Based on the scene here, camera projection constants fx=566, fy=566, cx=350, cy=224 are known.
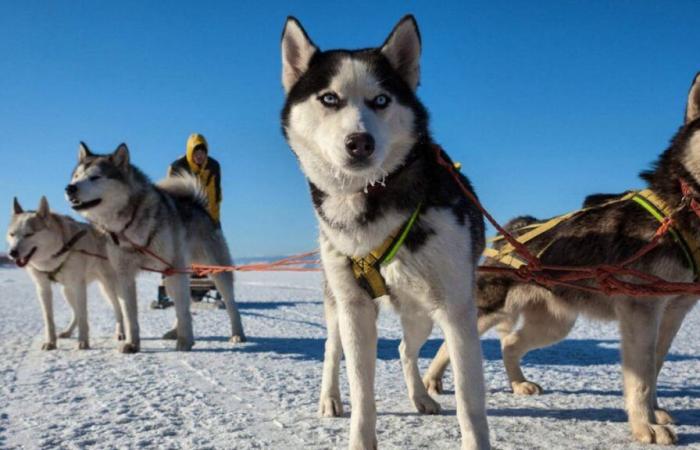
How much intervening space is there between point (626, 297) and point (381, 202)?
130 cm

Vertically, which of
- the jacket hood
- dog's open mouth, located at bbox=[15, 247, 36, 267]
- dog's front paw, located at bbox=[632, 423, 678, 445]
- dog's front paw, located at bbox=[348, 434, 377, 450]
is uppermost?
the jacket hood

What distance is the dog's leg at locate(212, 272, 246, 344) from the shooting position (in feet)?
19.2

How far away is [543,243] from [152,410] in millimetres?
2337

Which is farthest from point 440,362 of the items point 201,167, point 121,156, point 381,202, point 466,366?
point 201,167

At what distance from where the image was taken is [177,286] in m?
5.54

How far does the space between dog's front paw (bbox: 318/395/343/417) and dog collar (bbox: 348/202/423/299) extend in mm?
923

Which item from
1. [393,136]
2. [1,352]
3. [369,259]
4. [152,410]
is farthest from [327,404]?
[1,352]

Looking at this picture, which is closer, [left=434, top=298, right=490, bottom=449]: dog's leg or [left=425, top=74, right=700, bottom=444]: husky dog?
[left=434, top=298, right=490, bottom=449]: dog's leg

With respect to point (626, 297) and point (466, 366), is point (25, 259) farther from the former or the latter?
point (626, 297)

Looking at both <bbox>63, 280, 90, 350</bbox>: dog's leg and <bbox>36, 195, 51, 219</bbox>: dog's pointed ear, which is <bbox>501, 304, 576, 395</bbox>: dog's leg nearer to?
<bbox>63, 280, 90, 350</bbox>: dog's leg

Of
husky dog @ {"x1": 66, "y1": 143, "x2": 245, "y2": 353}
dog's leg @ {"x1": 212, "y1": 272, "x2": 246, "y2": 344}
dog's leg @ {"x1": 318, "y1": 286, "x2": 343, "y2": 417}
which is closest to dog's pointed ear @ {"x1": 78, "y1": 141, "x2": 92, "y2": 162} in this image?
husky dog @ {"x1": 66, "y1": 143, "x2": 245, "y2": 353}

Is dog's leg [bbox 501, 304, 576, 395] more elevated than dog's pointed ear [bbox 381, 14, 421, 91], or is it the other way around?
dog's pointed ear [bbox 381, 14, 421, 91]

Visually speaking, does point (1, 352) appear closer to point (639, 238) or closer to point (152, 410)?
point (152, 410)

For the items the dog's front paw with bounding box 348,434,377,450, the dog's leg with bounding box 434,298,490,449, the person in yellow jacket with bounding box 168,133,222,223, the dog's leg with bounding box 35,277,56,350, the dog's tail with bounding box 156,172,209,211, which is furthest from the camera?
the person in yellow jacket with bounding box 168,133,222,223
